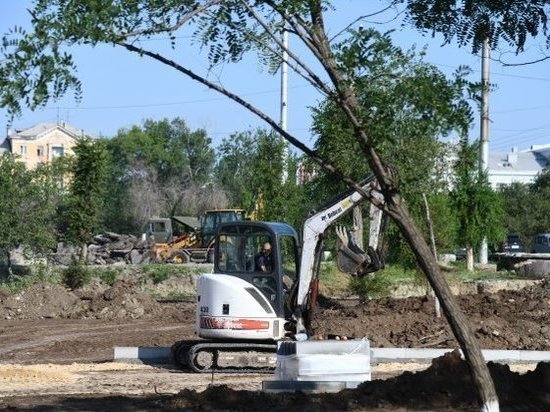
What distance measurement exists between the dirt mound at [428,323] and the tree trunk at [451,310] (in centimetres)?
1217

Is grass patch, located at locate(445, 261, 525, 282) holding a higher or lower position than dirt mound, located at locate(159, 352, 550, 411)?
higher

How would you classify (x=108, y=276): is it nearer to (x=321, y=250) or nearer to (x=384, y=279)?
(x=384, y=279)

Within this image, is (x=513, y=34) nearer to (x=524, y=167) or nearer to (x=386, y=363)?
(x=386, y=363)

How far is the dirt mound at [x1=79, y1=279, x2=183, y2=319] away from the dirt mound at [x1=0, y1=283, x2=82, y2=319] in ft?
1.94

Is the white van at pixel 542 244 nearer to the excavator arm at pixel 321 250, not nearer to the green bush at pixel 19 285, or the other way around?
the green bush at pixel 19 285

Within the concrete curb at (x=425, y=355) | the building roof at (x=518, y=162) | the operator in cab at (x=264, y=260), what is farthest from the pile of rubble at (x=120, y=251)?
the building roof at (x=518, y=162)

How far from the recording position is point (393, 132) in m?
8.45

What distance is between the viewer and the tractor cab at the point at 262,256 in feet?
58.9

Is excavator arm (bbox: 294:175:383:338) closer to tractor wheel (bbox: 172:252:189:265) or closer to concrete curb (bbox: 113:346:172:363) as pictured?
concrete curb (bbox: 113:346:172:363)

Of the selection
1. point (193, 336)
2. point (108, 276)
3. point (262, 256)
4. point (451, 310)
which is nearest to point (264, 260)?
point (262, 256)

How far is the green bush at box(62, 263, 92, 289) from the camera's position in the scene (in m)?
34.1

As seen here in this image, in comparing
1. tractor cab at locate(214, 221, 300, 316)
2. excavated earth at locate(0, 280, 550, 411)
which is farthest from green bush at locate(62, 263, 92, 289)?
tractor cab at locate(214, 221, 300, 316)

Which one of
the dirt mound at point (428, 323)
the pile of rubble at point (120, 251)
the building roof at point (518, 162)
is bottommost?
the dirt mound at point (428, 323)

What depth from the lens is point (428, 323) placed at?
23.0 meters
